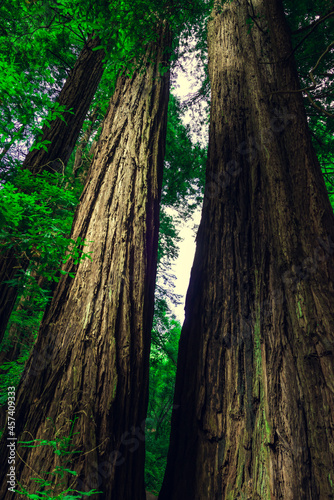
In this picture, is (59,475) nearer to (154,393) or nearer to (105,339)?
(105,339)

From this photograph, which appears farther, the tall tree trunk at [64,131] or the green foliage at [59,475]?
the tall tree trunk at [64,131]

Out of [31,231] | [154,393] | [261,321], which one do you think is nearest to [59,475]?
[31,231]

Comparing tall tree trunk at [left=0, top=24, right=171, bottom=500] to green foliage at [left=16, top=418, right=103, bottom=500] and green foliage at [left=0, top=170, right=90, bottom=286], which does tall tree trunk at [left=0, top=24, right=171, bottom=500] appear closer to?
green foliage at [left=16, top=418, right=103, bottom=500]

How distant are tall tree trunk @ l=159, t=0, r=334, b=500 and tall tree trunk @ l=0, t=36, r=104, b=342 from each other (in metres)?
1.94

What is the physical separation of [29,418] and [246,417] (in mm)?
1398

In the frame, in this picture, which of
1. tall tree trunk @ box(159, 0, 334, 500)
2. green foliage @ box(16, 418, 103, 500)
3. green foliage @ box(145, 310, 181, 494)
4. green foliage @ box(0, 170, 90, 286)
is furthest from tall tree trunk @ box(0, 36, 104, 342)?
green foliage @ box(145, 310, 181, 494)

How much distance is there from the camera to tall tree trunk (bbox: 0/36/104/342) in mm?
2886

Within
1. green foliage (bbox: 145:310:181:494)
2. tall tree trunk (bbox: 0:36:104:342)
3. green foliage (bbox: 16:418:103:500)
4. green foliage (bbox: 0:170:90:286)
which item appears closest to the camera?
green foliage (bbox: 16:418:103:500)

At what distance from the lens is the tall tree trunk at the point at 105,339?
63.1 inches

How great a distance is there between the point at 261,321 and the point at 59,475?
158 centimetres

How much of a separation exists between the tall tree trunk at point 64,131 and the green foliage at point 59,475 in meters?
1.72

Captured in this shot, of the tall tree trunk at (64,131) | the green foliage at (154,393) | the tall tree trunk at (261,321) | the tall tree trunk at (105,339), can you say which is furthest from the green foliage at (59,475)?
the green foliage at (154,393)

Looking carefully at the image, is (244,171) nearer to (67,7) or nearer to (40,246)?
(40,246)

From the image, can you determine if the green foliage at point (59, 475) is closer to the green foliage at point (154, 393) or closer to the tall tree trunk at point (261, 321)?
the tall tree trunk at point (261, 321)
